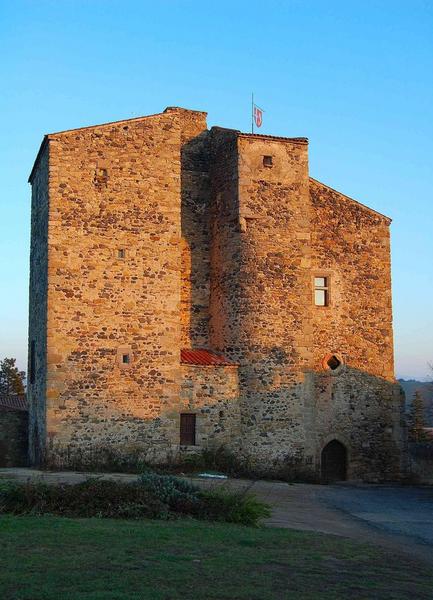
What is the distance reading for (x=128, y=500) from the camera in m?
12.7

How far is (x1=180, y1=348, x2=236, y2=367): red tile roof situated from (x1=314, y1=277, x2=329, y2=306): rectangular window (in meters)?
4.38

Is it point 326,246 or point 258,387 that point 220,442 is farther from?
point 326,246

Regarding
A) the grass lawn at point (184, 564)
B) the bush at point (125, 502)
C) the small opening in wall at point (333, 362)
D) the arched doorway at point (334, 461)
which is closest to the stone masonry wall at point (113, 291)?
the small opening in wall at point (333, 362)

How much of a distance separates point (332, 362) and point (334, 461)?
3395 millimetres

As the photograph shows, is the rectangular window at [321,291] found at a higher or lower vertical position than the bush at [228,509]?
higher

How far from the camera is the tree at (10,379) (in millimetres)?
50625

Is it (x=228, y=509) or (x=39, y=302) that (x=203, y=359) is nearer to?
(x=39, y=302)

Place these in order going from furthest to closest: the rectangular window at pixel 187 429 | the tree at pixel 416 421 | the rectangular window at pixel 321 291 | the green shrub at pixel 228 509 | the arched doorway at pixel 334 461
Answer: the tree at pixel 416 421
the rectangular window at pixel 321 291
the arched doorway at pixel 334 461
the rectangular window at pixel 187 429
the green shrub at pixel 228 509

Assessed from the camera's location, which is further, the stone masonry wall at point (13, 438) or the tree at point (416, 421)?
the tree at point (416, 421)

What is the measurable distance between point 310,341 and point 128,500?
13.0 metres

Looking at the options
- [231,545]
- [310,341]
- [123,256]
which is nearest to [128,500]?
[231,545]

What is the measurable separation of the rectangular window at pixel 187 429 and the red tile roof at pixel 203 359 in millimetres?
1606

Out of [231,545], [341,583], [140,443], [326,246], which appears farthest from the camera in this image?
[326,246]

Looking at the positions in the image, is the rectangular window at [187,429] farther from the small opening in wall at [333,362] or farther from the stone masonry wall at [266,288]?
the small opening in wall at [333,362]
